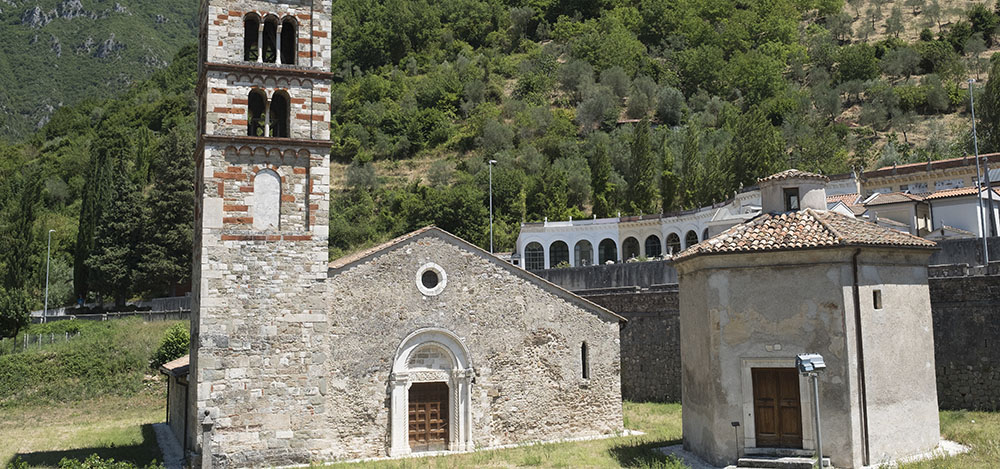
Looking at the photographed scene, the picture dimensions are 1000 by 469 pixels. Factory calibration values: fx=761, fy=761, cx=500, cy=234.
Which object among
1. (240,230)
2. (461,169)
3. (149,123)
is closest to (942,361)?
(240,230)

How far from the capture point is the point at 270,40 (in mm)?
22734

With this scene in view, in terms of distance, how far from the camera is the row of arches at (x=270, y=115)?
72.0 ft

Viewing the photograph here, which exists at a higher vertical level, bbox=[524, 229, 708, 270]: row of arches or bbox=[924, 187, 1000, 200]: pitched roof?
bbox=[924, 187, 1000, 200]: pitched roof

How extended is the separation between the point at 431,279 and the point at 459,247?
50.7 inches

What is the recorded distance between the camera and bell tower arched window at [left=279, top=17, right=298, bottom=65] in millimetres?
22172

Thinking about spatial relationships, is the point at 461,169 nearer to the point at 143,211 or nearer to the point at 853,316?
the point at 143,211

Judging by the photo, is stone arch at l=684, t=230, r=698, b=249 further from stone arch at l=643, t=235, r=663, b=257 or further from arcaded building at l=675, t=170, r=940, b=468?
arcaded building at l=675, t=170, r=940, b=468

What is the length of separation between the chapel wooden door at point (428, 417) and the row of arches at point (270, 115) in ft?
27.6

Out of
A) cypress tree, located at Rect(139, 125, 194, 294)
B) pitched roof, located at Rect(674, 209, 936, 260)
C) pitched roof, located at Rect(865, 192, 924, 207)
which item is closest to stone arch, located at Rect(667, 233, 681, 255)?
pitched roof, located at Rect(865, 192, 924, 207)

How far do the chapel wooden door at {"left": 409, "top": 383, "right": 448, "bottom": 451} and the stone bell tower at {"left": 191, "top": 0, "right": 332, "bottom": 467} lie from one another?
2.81 m

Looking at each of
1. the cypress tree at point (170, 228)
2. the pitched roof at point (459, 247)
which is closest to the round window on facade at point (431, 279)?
the pitched roof at point (459, 247)

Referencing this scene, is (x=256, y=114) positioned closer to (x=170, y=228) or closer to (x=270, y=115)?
(x=270, y=115)

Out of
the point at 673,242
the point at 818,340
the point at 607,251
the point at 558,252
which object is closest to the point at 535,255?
the point at 558,252

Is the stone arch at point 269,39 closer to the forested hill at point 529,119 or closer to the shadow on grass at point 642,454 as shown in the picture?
the shadow on grass at point 642,454
